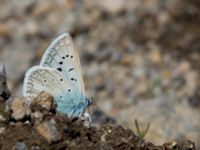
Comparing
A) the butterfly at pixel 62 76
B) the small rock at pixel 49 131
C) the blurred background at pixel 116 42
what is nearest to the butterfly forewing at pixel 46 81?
the butterfly at pixel 62 76

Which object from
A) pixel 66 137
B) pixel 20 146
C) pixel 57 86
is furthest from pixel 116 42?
pixel 20 146

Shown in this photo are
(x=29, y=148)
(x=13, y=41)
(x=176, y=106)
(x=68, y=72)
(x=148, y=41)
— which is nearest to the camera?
(x=29, y=148)

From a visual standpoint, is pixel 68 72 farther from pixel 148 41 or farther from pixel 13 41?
pixel 13 41

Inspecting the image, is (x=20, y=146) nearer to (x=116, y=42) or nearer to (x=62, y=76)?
(x=62, y=76)

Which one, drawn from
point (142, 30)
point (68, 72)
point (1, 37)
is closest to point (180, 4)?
point (142, 30)

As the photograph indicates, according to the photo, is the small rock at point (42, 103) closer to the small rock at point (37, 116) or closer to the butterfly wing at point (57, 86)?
the small rock at point (37, 116)
